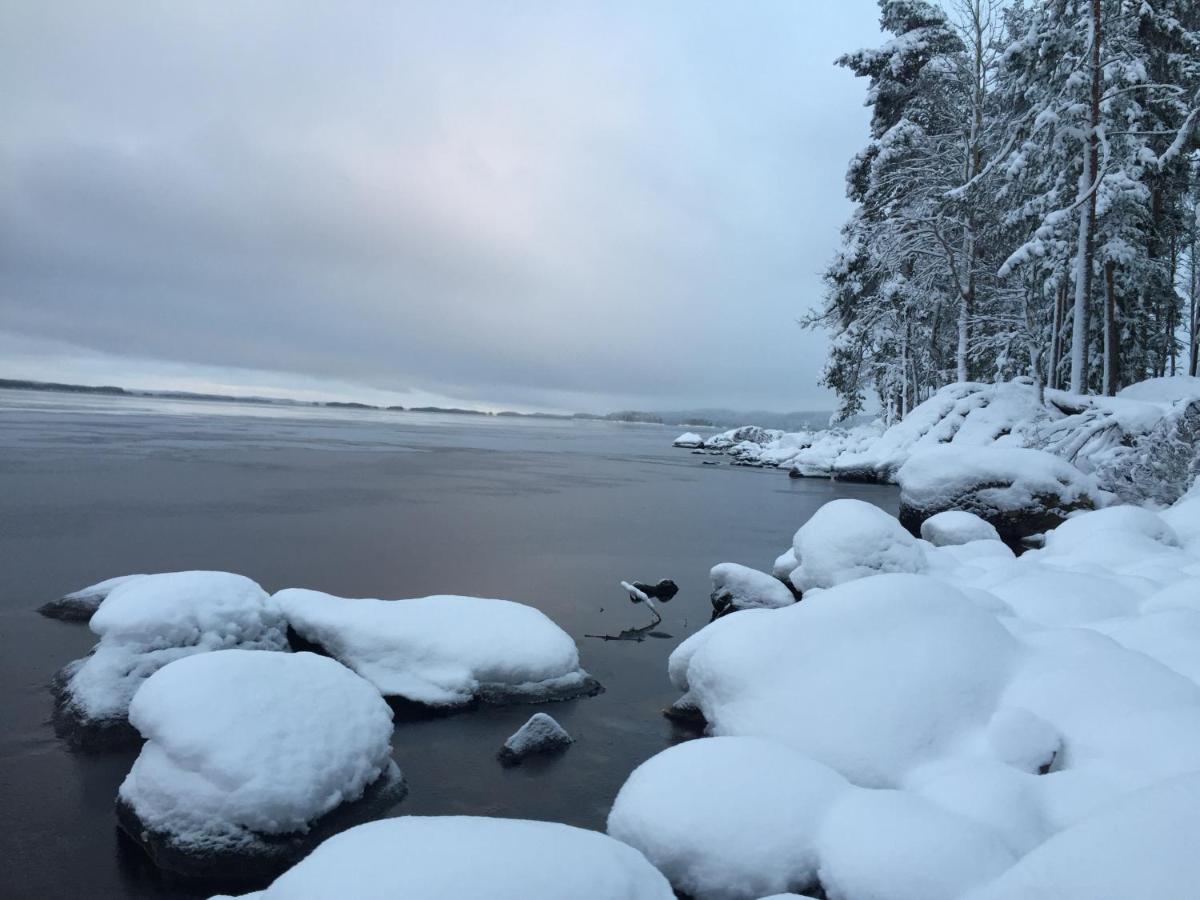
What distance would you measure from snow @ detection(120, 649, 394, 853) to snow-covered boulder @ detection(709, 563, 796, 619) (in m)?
4.40

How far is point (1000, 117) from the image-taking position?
20484mm

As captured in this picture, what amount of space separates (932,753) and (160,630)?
5202mm

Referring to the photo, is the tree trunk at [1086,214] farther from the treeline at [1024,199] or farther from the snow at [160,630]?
the snow at [160,630]

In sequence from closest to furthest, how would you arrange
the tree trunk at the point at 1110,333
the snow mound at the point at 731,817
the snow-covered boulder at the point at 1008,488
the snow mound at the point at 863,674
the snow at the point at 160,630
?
the snow mound at the point at 731,817
the snow mound at the point at 863,674
the snow at the point at 160,630
the snow-covered boulder at the point at 1008,488
the tree trunk at the point at 1110,333

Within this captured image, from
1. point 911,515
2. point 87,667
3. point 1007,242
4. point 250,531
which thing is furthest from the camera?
point 1007,242

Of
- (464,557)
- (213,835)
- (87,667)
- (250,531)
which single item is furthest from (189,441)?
(213,835)

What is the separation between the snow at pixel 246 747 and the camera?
10.9 feet

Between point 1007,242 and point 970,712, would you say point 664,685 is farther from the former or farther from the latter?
point 1007,242

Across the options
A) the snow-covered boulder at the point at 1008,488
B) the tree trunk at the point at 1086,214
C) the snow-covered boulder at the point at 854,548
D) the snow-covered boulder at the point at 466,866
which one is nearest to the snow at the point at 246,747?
the snow-covered boulder at the point at 466,866

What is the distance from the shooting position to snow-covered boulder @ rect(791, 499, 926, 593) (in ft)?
23.5

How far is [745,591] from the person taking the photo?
7.45 m

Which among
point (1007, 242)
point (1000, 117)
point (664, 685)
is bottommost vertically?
point (664, 685)

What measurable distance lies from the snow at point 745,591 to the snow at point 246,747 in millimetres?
4395

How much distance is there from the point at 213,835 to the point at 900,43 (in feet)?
97.6
